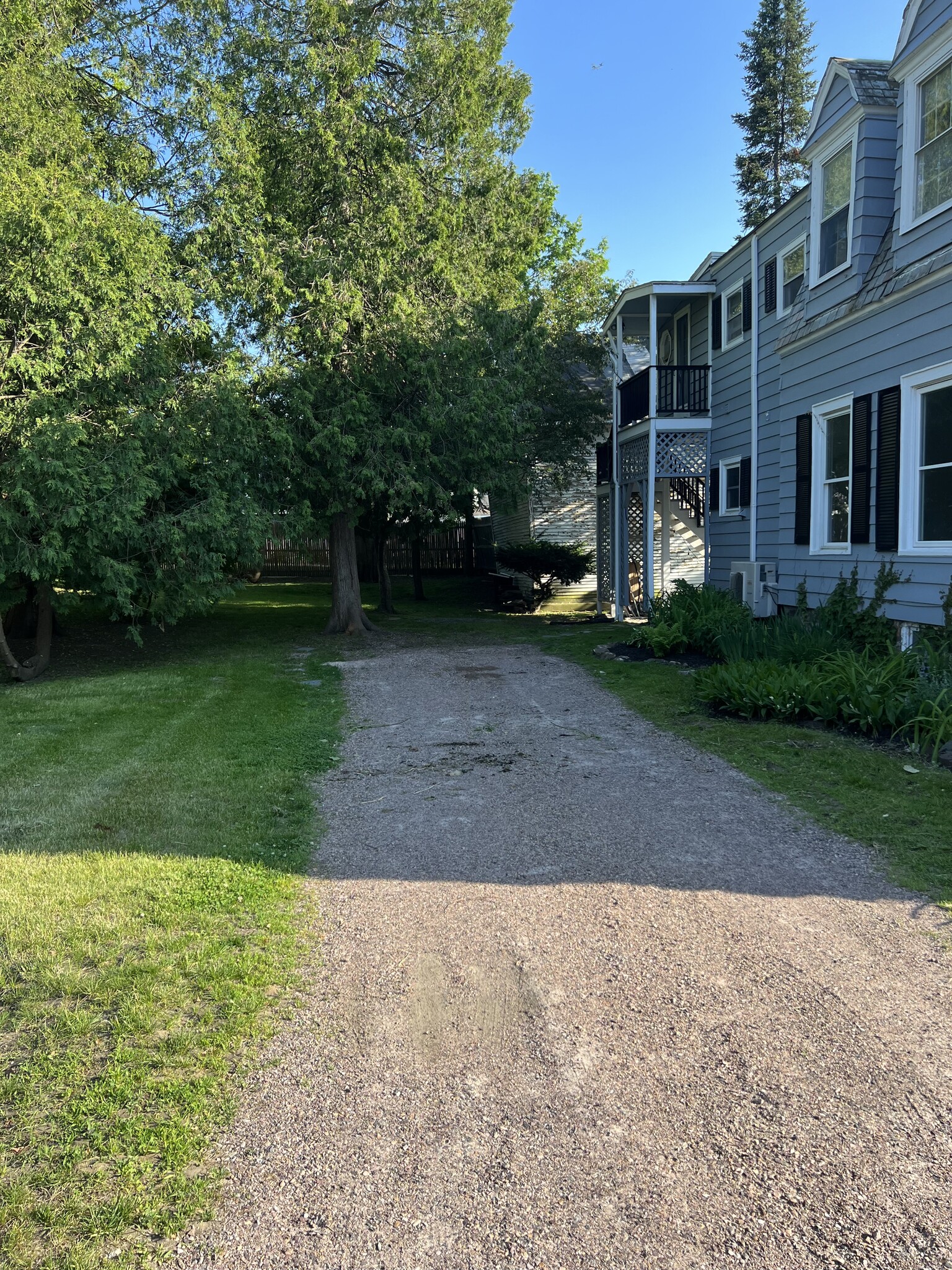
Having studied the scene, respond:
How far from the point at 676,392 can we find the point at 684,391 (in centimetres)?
14

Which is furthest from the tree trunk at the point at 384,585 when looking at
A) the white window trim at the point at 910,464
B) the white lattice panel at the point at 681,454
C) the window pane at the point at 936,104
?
the window pane at the point at 936,104

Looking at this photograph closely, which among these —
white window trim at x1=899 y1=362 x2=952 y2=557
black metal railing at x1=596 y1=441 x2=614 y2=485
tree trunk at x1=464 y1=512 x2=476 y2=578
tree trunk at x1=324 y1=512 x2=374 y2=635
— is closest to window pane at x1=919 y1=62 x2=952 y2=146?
white window trim at x1=899 y1=362 x2=952 y2=557

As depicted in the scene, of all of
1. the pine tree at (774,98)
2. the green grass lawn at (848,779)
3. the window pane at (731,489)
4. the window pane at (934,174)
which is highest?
the pine tree at (774,98)

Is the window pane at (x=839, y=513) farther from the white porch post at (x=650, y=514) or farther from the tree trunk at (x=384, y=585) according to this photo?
the tree trunk at (x=384, y=585)

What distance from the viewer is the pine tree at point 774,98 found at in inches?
1422

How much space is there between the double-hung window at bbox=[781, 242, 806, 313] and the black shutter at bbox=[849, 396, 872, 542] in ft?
11.7

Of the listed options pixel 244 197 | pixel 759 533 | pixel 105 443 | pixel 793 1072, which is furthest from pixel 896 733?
pixel 244 197

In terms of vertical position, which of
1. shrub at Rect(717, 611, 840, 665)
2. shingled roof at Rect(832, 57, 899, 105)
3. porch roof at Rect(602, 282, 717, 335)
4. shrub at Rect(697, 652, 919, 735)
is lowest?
shrub at Rect(697, 652, 919, 735)

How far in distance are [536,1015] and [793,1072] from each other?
90cm

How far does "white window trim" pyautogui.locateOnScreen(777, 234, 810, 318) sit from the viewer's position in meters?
11.9

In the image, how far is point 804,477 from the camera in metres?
10.7

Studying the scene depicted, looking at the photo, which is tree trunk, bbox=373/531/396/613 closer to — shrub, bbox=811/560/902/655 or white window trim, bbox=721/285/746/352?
white window trim, bbox=721/285/746/352

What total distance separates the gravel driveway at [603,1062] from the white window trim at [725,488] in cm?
982

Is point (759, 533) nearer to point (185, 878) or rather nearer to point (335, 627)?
point (335, 627)
